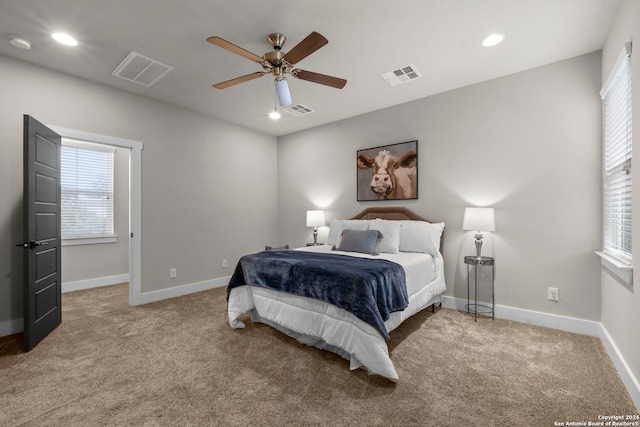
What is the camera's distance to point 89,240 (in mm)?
4734

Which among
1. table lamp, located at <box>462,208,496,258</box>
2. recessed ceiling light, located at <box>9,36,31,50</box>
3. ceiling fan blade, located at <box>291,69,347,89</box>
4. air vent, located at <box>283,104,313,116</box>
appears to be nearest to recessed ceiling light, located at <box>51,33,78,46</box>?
recessed ceiling light, located at <box>9,36,31,50</box>

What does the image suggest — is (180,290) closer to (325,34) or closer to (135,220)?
(135,220)

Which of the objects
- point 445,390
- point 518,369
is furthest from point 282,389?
point 518,369

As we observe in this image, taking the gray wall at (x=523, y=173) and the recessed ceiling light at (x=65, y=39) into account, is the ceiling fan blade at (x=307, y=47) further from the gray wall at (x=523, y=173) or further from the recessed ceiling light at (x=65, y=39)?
the gray wall at (x=523, y=173)

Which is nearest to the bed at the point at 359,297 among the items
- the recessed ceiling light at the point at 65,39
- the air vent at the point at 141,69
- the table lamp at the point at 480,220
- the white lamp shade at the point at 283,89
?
the table lamp at the point at 480,220

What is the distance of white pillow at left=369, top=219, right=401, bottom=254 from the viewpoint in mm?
3402

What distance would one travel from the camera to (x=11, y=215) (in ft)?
9.54

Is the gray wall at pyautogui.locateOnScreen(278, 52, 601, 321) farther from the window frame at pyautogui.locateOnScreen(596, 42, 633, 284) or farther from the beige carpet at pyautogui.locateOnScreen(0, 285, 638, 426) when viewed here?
the beige carpet at pyautogui.locateOnScreen(0, 285, 638, 426)

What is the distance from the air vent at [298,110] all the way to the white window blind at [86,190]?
335 centimetres

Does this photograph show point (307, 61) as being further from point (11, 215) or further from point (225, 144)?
point (11, 215)

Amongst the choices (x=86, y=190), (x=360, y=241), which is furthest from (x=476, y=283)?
(x=86, y=190)

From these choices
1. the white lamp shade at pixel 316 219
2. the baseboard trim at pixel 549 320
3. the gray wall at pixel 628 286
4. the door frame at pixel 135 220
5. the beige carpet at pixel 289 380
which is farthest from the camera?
the white lamp shade at pixel 316 219

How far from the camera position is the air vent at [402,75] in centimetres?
311

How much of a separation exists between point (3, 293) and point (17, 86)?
6.95ft
